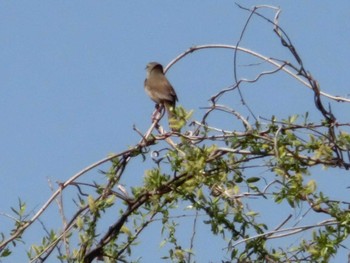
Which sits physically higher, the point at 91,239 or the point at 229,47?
the point at 229,47

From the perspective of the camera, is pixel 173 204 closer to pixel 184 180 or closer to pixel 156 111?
pixel 184 180

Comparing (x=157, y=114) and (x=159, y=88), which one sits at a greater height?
(x=159, y=88)

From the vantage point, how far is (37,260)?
15.9 feet

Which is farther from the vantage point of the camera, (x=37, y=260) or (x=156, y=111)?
(x=156, y=111)

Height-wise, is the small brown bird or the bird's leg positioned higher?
the small brown bird

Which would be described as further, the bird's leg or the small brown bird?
the small brown bird

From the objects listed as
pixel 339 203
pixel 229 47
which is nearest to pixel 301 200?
pixel 339 203

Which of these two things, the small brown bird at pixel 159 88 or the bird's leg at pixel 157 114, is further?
the small brown bird at pixel 159 88

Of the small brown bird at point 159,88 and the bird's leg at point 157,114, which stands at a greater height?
the small brown bird at point 159,88

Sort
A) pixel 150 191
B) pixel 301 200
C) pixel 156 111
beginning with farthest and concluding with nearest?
pixel 156 111, pixel 150 191, pixel 301 200

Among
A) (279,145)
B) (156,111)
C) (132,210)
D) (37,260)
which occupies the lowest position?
(37,260)

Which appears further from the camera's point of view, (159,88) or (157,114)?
(159,88)

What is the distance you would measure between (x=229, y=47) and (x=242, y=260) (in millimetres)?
989

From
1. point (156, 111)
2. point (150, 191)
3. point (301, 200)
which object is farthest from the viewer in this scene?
point (156, 111)
